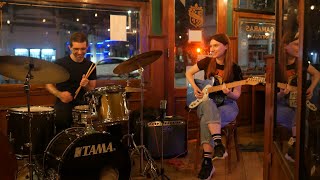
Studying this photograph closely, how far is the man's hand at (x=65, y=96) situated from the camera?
3240 millimetres

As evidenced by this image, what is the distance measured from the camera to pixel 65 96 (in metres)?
3.24

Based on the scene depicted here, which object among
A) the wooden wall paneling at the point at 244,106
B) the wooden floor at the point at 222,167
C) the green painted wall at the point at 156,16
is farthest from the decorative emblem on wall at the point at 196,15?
the wooden floor at the point at 222,167

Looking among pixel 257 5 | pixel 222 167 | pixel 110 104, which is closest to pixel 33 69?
pixel 110 104

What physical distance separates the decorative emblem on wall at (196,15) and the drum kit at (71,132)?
1.92m

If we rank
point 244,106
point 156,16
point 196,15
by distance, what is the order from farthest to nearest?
point 244,106 < point 196,15 < point 156,16

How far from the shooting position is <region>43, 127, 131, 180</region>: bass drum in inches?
108

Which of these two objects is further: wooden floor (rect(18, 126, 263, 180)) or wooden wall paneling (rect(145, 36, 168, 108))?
wooden wall paneling (rect(145, 36, 168, 108))

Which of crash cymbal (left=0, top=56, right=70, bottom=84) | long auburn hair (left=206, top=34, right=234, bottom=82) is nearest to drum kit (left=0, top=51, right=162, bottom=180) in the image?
crash cymbal (left=0, top=56, right=70, bottom=84)

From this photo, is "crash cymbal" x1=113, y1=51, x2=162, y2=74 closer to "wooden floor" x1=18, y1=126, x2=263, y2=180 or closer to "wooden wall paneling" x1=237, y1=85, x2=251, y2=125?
"wooden floor" x1=18, y1=126, x2=263, y2=180

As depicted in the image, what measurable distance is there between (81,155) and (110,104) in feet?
1.65

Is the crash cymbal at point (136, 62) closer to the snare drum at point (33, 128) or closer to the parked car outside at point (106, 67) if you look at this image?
the snare drum at point (33, 128)

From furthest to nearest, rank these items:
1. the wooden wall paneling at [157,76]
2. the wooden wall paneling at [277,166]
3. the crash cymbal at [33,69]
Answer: the wooden wall paneling at [157,76], the crash cymbal at [33,69], the wooden wall paneling at [277,166]

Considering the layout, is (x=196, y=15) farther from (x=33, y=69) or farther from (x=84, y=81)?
(x=33, y=69)

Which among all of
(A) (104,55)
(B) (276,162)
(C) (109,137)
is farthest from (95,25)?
(B) (276,162)
